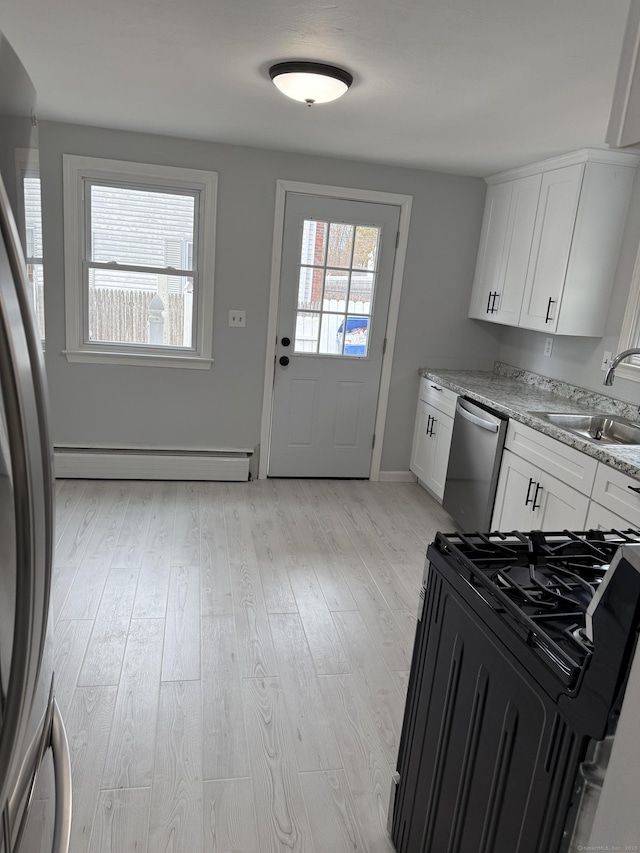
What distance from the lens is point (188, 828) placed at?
5.60 ft

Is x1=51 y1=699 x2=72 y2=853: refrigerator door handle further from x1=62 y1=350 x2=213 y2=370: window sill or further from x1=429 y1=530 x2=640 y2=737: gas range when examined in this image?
x1=62 y1=350 x2=213 y2=370: window sill

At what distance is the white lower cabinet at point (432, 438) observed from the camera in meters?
4.09

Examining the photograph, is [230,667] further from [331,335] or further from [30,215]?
[331,335]

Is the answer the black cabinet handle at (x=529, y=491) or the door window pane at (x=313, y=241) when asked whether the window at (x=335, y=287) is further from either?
the black cabinet handle at (x=529, y=491)

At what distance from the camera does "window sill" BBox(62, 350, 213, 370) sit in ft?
13.5

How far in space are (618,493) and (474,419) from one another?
1233 mm

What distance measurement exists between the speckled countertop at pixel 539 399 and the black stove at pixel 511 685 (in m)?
1.02

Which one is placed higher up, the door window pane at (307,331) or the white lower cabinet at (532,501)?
the door window pane at (307,331)

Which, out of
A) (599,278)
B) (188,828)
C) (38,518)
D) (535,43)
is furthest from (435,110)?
(188,828)

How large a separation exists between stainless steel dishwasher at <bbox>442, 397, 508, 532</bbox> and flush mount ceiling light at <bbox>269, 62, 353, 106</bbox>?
6.16ft

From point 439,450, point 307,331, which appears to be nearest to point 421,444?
point 439,450

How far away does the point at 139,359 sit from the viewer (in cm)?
417

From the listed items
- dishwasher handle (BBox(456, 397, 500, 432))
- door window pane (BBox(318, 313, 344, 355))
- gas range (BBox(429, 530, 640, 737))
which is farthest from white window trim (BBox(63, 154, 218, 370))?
gas range (BBox(429, 530, 640, 737))

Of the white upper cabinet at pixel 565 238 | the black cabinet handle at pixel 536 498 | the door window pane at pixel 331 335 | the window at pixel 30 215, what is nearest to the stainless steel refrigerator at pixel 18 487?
the window at pixel 30 215
